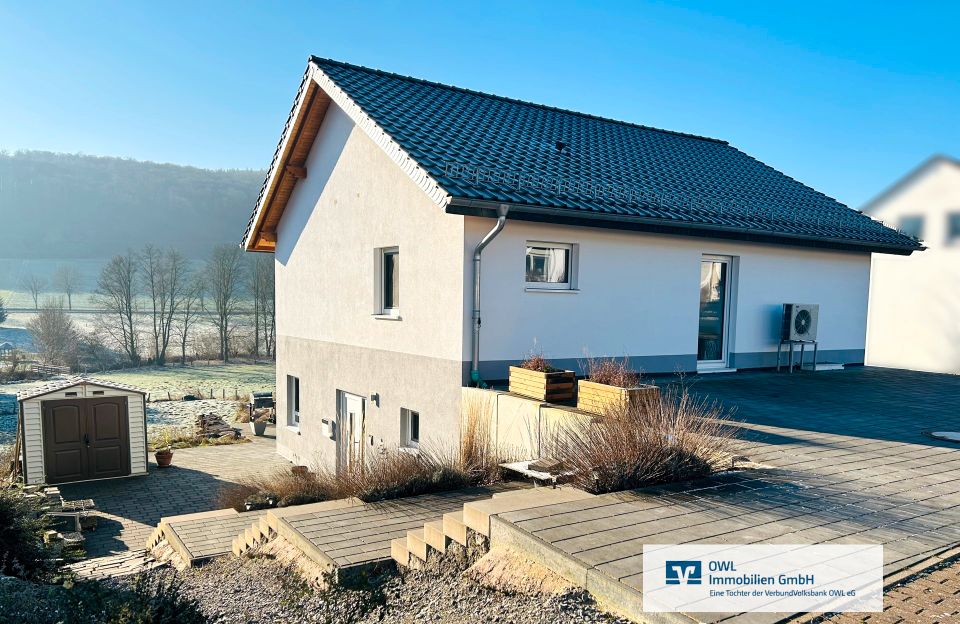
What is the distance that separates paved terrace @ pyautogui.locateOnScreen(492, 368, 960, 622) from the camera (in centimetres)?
356

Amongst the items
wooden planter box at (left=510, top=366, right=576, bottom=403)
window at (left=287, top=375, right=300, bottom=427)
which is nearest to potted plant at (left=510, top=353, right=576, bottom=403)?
wooden planter box at (left=510, top=366, right=576, bottom=403)

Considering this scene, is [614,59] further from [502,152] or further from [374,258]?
[374,258]

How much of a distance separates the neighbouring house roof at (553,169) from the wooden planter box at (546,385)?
2.21m

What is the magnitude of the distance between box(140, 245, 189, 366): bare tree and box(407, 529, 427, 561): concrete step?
171ft

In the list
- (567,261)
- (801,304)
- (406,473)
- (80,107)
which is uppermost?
(80,107)

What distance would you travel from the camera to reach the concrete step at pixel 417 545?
4535 millimetres

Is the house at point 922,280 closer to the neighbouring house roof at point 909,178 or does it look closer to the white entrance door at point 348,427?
the neighbouring house roof at point 909,178

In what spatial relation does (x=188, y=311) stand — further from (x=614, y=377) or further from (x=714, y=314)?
(x=614, y=377)

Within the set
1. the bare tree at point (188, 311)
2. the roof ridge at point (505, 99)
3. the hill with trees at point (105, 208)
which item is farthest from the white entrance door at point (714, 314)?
the hill with trees at point (105, 208)

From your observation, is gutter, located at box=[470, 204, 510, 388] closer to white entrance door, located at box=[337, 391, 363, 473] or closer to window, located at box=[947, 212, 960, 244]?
white entrance door, located at box=[337, 391, 363, 473]

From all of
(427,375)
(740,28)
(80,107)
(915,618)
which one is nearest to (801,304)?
(740,28)

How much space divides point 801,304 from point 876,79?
34.5 ft

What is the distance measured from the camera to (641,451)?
504 centimetres

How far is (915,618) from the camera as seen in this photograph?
2873mm
